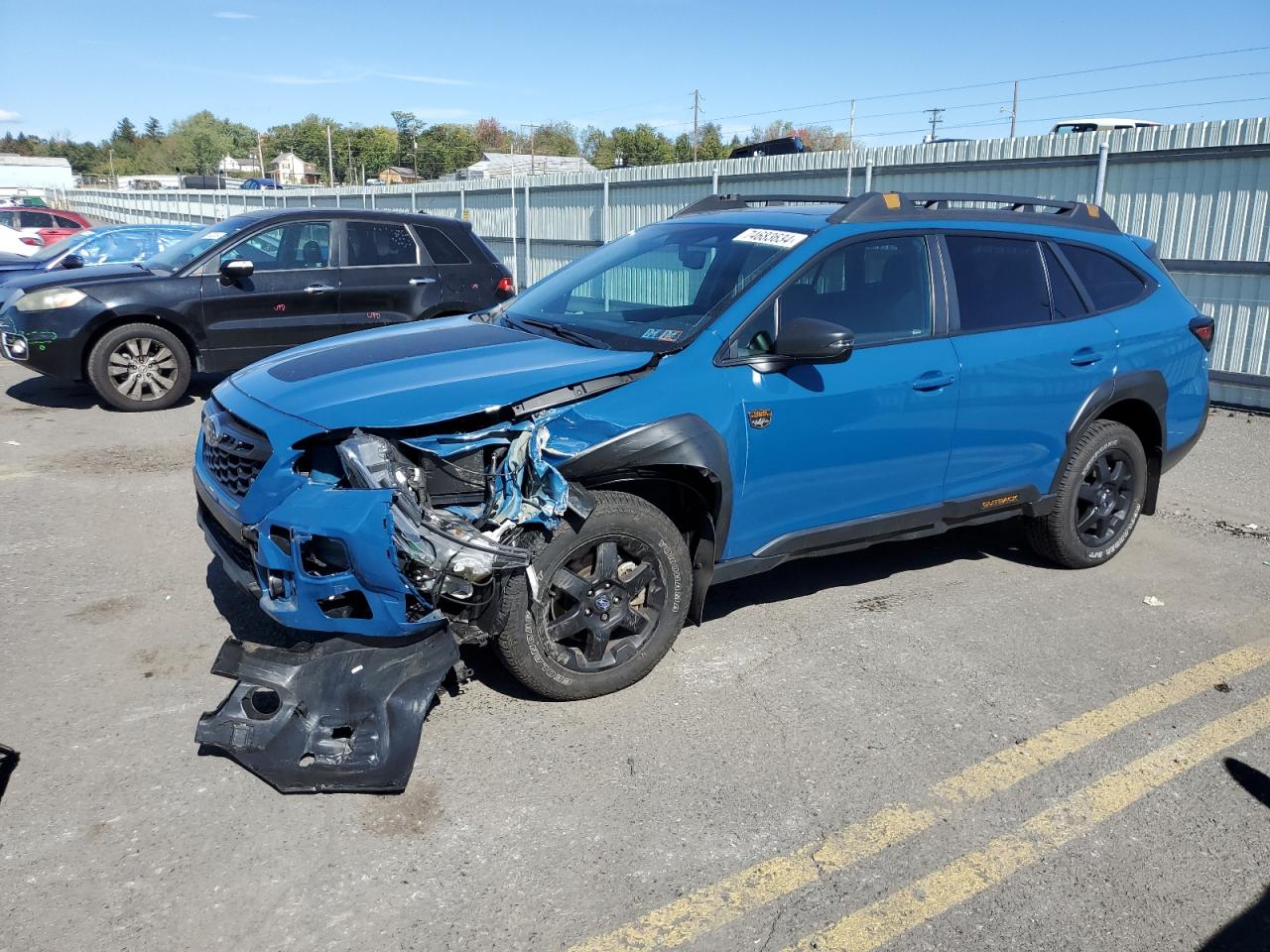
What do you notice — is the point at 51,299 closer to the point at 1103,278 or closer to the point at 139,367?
the point at 139,367

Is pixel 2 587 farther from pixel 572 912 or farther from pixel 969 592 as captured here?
pixel 969 592

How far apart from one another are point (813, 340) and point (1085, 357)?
1.97 metres

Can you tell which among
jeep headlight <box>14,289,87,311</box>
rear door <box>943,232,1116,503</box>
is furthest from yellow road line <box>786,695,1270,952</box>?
jeep headlight <box>14,289,87,311</box>

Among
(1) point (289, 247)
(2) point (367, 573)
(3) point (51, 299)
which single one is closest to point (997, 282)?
(2) point (367, 573)

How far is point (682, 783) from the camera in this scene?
3422mm

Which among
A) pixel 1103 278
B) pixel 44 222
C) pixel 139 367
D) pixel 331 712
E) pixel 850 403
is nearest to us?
pixel 331 712

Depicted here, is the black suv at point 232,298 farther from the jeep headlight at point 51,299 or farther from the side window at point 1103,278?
the side window at point 1103,278

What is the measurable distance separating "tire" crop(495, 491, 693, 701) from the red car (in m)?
19.2

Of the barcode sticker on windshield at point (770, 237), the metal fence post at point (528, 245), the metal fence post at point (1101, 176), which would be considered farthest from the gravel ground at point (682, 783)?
the metal fence post at point (528, 245)

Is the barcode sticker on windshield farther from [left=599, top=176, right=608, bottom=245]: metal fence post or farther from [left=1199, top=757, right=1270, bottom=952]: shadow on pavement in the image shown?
[left=599, top=176, right=608, bottom=245]: metal fence post

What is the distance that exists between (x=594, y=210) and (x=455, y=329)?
12.8 m

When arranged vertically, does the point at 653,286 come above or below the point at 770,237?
below

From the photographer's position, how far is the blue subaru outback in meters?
3.46

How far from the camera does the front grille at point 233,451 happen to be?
3729 mm
